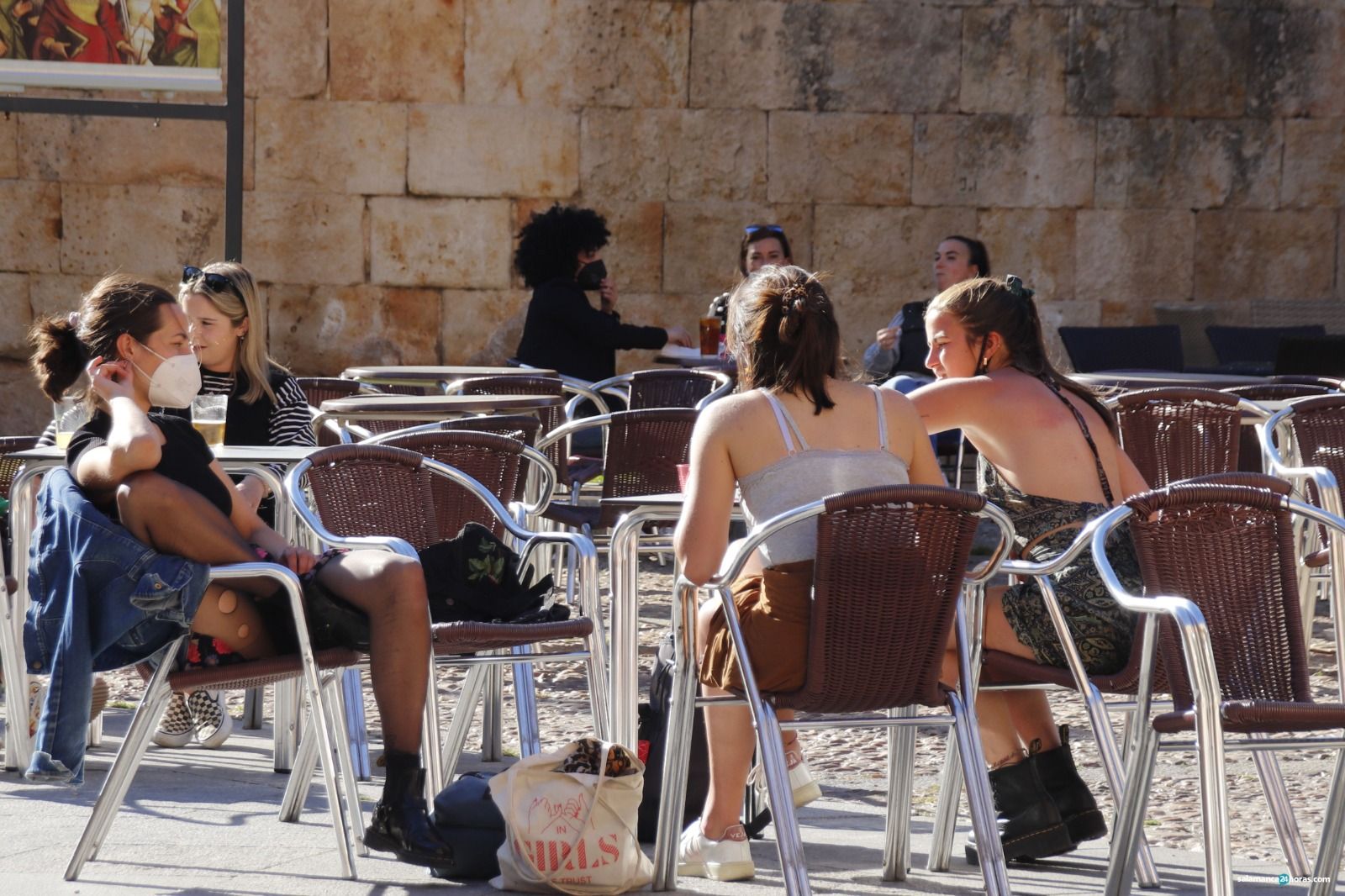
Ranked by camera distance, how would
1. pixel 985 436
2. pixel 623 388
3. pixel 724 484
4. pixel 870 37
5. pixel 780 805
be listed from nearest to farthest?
pixel 780 805 < pixel 724 484 < pixel 985 436 < pixel 623 388 < pixel 870 37

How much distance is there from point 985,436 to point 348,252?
692 centimetres

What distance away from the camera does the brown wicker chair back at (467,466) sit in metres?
4.38

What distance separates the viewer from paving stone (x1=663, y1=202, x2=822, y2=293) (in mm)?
10320

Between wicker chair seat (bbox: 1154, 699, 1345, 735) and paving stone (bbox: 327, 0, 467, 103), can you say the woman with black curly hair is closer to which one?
paving stone (bbox: 327, 0, 467, 103)

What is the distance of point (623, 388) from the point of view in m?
8.88

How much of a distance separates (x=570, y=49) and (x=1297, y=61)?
4027 mm

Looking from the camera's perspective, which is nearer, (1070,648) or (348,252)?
(1070,648)

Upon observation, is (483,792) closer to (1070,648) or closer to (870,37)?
(1070,648)

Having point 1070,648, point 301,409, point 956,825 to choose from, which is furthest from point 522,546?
point 1070,648

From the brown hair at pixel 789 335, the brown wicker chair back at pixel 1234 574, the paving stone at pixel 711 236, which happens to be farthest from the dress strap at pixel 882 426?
the paving stone at pixel 711 236

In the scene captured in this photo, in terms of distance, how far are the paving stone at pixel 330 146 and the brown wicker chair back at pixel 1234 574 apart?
7690mm

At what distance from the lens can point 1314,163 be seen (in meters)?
10.5

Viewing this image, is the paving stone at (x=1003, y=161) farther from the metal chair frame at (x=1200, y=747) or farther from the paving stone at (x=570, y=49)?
the metal chair frame at (x=1200, y=747)

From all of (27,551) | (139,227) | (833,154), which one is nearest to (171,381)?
(27,551)
